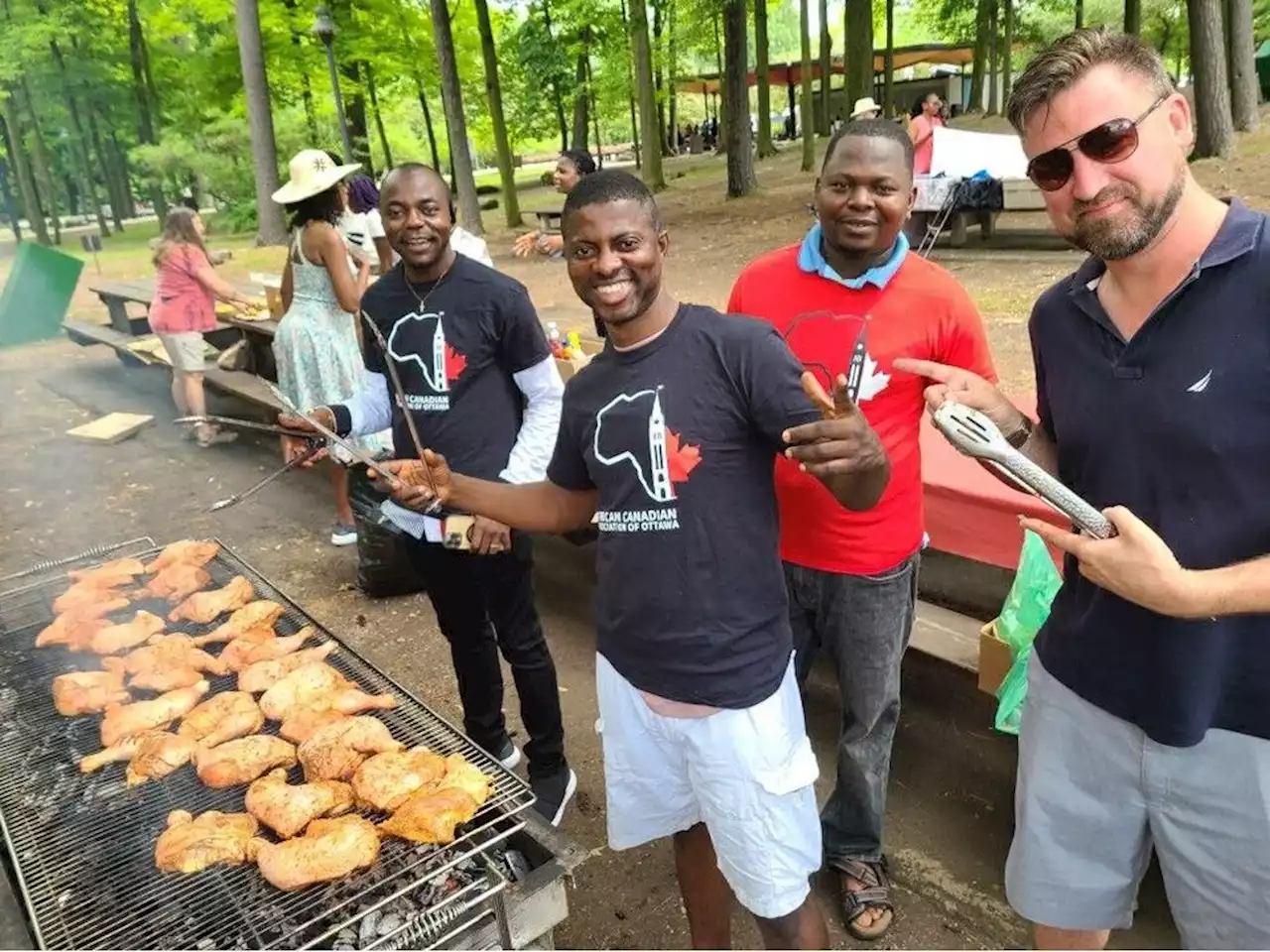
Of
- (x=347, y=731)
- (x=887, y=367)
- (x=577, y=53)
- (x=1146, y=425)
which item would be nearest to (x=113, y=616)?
(x=347, y=731)

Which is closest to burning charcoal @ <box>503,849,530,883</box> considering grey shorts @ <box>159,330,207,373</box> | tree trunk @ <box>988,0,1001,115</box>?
grey shorts @ <box>159,330,207,373</box>

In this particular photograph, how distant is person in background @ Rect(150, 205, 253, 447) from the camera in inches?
309

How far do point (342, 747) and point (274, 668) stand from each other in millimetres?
621

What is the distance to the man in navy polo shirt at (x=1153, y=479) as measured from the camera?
1605 mm

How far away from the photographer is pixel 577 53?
93.2 ft

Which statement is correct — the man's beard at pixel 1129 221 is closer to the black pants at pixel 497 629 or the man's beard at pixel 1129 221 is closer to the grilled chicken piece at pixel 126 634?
the black pants at pixel 497 629

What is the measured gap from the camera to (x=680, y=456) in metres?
2.04

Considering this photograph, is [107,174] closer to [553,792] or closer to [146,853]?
[553,792]

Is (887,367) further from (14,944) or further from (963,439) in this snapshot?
(14,944)

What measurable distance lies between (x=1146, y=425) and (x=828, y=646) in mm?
1276

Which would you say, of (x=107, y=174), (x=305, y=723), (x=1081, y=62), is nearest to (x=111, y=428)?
(x=107, y=174)

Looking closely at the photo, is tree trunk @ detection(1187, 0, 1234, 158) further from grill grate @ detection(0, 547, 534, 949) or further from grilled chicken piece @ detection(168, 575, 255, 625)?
grill grate @ detection(0, 547, 534, 949)

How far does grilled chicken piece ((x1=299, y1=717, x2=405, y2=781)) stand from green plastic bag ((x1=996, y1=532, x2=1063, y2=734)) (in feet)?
6.86

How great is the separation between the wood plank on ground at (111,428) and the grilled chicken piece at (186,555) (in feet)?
19.1
